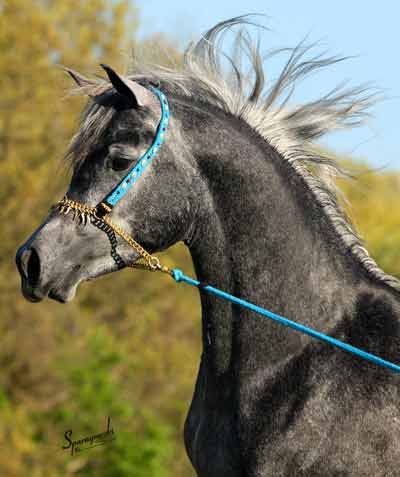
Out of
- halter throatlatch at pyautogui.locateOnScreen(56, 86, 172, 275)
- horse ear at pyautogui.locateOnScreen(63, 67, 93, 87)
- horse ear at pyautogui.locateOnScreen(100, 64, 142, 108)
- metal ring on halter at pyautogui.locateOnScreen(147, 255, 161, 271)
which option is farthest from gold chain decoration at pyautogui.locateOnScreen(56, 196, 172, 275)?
horse ear at pyautogui.locateOnScreen(63, 67, 93, 87)

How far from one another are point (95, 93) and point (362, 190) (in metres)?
1.54

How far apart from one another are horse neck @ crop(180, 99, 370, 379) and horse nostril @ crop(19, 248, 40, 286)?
2.59 ft

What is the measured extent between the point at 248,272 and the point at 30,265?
3.43 ft

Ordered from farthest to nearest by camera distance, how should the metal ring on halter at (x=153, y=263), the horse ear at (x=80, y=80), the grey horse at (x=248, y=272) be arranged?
the horse ear at (x=80, y=80), the metal ring on halter at (x=153, y=263), the grey horse at (x=248, y=272)

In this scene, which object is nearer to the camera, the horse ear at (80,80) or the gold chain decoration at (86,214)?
the gold chain decoration at (86,214)

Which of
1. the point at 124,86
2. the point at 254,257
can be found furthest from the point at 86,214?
the point at 254,257

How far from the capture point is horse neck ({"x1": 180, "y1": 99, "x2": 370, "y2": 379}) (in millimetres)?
4273

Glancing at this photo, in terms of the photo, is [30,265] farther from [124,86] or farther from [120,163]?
[124,86]

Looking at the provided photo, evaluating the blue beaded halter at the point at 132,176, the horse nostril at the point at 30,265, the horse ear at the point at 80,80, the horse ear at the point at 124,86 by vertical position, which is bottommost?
the horse nostril at the point at 30,265

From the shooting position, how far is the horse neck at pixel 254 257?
4.27 meters

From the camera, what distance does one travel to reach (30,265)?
4148mm

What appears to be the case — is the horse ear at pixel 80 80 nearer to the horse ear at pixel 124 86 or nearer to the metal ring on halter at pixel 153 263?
the horse ear at pixel 124 86

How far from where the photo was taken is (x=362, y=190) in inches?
190

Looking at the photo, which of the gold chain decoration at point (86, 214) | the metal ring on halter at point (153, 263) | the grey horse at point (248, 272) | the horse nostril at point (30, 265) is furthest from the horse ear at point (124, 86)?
the horse nostril at point (30, 265)
